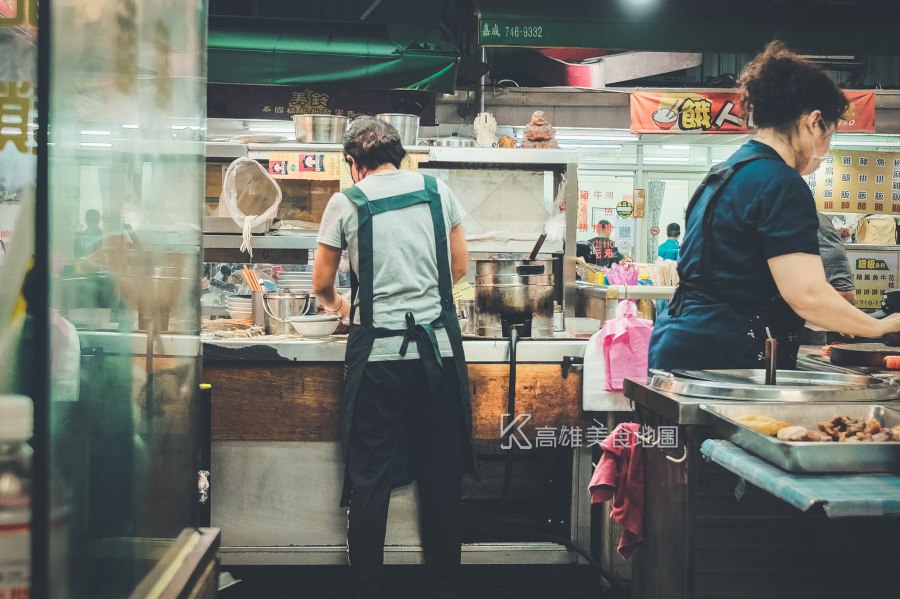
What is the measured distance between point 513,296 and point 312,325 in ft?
3.12

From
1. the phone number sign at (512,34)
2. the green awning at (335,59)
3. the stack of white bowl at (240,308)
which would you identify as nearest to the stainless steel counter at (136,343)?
the stack of white bowl at (240,308)

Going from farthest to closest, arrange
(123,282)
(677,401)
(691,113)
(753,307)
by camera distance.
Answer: (691,113), (753,307), (677,401), (123,282)

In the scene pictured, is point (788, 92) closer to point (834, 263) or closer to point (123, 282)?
point (123, 282)

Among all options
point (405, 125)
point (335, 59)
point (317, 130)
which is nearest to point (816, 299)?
point (405, 125)

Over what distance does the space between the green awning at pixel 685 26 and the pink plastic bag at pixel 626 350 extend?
258cm

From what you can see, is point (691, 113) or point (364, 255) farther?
point (691, 113)

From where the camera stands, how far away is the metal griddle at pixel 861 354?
8.60 feet

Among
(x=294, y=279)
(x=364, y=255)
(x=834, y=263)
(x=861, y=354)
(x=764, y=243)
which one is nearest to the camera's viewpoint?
(x=764, y=243)

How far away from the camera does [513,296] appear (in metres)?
3.68

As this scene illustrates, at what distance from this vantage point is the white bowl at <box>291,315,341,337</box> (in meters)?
3.68

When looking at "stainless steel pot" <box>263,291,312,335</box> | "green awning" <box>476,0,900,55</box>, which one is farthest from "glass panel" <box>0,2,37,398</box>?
"green awning" <box>476,0,900,55</box>

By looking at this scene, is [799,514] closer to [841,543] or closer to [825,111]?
[841,543]

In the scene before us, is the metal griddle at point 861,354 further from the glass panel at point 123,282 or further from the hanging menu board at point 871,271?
the hanging menu board at point 871,271

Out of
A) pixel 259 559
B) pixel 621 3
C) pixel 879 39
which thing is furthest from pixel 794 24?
pixel 259 559
